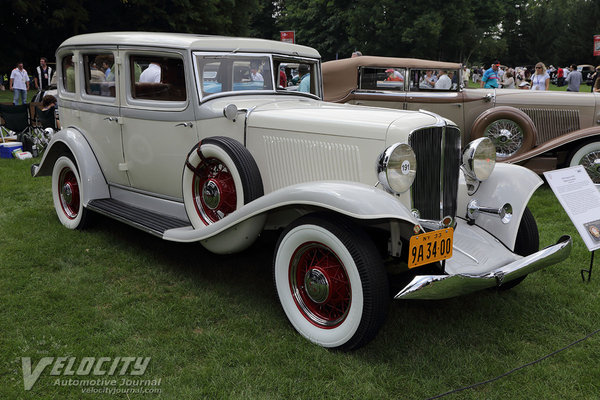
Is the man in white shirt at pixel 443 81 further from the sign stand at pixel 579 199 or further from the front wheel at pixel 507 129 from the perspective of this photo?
the sign stand at pixel 579 199

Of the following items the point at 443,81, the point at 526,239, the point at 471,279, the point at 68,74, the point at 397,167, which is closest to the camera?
the point at 471,279

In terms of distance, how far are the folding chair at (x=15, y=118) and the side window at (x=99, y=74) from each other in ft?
19.2

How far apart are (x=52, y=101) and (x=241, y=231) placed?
8.33 meters

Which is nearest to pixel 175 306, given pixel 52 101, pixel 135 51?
pixel 135 51

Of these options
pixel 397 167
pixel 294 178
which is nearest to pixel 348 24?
pixel 294 178

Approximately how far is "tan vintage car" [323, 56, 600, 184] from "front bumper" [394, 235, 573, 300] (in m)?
4.34

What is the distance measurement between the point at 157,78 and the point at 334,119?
5.94 ft

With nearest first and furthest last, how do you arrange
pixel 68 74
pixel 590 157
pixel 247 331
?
pixel 247 331
pixel 68 74
pixel 590 157

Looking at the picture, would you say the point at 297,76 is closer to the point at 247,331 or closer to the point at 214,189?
the point at 214,189

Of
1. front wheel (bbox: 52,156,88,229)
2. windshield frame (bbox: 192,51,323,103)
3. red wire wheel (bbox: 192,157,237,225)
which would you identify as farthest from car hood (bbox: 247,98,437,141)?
front wheel (bbox: 52,156,88,229)

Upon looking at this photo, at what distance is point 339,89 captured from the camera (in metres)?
8.63

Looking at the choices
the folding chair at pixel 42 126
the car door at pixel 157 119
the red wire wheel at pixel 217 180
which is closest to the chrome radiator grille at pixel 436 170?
the red wire wheel at pixel 217 180

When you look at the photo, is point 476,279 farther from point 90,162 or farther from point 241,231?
point 90,162

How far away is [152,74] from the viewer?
4.34 meters
